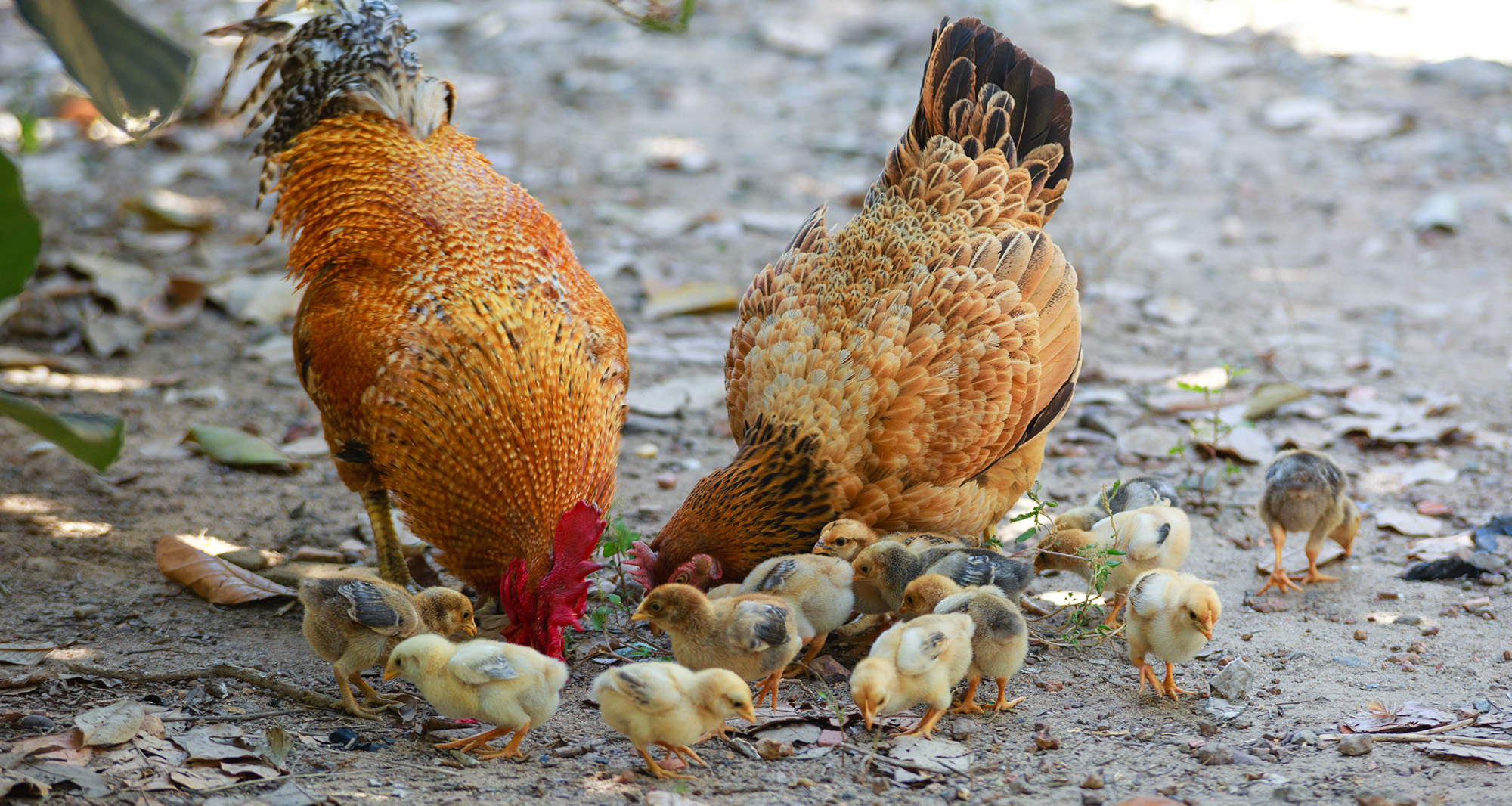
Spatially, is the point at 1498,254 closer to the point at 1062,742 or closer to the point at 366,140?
the point at 1062,742

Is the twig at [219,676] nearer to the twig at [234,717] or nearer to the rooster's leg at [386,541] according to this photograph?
the twig at [234,717]

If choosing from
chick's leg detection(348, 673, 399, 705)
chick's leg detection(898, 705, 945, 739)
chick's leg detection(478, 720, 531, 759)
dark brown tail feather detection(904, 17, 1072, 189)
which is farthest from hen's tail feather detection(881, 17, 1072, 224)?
chick's leg detection(348, 673, 399, 705)

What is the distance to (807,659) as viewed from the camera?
373cm

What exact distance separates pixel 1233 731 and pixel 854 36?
9.13m

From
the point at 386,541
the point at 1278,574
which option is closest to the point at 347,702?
the point at 386,541

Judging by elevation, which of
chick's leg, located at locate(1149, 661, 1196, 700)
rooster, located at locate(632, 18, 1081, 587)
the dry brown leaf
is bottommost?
the dry brown leaf

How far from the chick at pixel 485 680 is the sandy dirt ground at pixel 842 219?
143 millimetres

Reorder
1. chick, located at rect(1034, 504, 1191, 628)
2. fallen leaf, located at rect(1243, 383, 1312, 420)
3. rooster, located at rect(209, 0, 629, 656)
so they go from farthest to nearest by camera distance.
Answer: fallen leaf, located at rect(1243, 383, 1312, 420)
chick, located at rect(1034, 504, 1191, 628)
rooster, located at rect(209, 0, 629, 656)

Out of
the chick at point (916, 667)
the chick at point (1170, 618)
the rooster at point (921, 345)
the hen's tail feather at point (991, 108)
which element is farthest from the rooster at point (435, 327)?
the chick at point (1170, 618)

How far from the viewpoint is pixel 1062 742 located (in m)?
3.24

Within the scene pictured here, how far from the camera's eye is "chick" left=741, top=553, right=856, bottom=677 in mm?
3475

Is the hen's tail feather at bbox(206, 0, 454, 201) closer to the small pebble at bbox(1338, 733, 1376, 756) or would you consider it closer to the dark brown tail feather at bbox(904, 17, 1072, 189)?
the dark brown tail feather at bbox(904, 17, 1072, 189)

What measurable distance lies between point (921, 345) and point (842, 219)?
412 centimetres

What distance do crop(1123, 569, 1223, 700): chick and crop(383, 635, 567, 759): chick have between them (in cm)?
172
